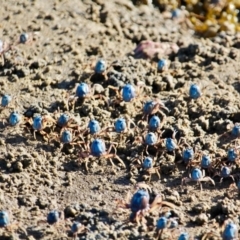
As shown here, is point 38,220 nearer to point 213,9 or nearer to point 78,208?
point 78,208

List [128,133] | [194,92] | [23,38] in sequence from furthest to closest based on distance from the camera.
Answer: [23,38]
[194,92]
[128,133]

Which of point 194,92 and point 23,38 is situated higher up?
point 23,38

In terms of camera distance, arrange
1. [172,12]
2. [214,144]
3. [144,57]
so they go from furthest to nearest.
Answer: [172,12] < [144,57] < [214,144]

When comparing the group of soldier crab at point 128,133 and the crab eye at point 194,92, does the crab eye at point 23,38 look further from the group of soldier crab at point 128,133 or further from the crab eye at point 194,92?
the crab eye at point 194,92

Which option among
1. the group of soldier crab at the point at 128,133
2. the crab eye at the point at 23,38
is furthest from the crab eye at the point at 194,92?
the crab eye at the point at 23,38

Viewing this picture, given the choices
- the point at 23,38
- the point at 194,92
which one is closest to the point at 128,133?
the point at 194,92

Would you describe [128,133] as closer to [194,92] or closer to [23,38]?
[194,92]

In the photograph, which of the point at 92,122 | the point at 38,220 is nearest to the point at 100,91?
the point at 92,122

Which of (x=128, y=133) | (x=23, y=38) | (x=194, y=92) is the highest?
(x=23, y=38)

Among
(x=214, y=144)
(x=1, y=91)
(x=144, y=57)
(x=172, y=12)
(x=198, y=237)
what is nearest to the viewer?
(x=198, y=237)

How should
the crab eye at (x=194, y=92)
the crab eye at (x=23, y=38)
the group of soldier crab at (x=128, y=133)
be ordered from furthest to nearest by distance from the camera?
the crab eye at (x=23, y=38), the crab eye at (x=194, y=92), the group of soldier crab at (x=128, y=133)

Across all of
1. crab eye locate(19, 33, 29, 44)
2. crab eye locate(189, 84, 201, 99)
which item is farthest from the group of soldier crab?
crab eye locate(19, 33, 29, 44)
